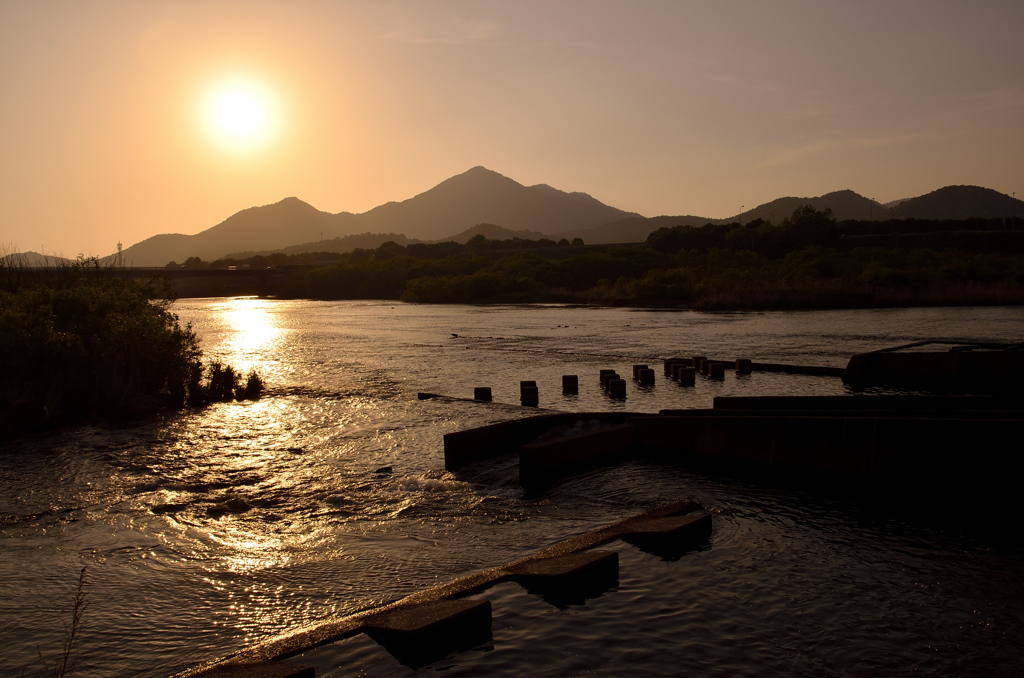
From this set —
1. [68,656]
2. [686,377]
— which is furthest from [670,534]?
[686,377]

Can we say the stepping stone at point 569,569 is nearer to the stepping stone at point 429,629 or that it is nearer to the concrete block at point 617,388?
the stepping stone at point 429,629

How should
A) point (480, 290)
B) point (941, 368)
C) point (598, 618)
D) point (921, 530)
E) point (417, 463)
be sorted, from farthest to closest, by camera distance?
point (480, 290), point (941, 368), point (417, 463), point (921, 530), point (598, 618)

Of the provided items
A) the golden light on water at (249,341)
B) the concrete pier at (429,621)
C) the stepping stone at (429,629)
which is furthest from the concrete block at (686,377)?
the golden light on water at (249,341)

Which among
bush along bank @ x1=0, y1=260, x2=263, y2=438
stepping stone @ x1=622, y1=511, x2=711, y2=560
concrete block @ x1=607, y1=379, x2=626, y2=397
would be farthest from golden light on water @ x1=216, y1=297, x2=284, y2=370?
stepping stone @ x1=622, y1=511, x2=711, y2=560

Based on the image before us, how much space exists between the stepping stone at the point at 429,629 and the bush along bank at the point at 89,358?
1303 centimetres

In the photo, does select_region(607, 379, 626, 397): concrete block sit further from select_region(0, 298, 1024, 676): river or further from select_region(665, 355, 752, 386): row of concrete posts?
select_region(0, 298, 1024, 676): river

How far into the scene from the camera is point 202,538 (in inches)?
339

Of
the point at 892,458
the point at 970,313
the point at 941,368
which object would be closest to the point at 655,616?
the point at 892,458

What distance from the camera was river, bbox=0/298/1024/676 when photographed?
5.59 metres

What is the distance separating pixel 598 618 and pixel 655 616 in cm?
48

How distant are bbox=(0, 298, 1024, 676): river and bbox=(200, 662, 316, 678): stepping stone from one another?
561mm

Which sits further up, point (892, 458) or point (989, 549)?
point (892, 458)

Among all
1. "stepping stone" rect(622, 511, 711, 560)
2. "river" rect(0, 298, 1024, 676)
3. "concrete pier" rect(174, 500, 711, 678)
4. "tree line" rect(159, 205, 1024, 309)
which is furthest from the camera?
"tree line" rect(159, 205, 1024, 309)

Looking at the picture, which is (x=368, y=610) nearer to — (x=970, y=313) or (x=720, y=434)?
(x=720, y=434)
